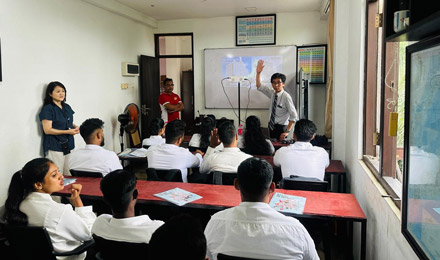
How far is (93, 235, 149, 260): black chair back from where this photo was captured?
1.52 meters

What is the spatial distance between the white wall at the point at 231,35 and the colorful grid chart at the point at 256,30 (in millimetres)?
127

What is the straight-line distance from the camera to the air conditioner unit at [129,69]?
601 cm

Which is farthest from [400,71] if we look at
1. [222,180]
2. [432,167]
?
[222,180]

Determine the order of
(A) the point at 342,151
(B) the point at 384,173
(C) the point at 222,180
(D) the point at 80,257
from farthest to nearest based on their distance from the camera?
(A) the point at 342,151 < (C) the point at 222,180 < (B) the point at 384,173 < (D) the point at 80,257

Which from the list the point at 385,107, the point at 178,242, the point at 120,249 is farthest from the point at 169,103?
the point at 178,242

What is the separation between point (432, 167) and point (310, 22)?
5.81 metres

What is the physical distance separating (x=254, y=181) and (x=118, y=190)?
0.68 metres

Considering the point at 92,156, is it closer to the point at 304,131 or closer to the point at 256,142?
the point at 256,142

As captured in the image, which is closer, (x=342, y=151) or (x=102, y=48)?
(x=342, y=151)

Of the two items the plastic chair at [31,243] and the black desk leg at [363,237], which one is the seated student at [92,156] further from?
the black desk leg at [363,237]

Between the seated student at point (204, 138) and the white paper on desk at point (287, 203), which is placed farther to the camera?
the seated student at point (204, 138)

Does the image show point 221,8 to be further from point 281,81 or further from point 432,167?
point 432,167

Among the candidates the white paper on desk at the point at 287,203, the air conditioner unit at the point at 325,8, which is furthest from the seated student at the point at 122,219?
the air conditioner unit at the point at 325,8

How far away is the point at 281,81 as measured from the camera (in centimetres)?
525
